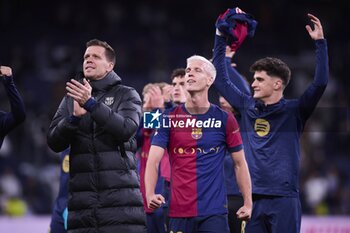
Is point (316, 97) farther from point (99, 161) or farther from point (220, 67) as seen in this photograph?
Result: point (99, 161)

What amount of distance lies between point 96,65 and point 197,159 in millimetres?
1120

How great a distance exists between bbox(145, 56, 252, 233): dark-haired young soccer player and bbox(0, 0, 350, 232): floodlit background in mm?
6616

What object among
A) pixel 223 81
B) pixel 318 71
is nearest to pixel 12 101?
pixel 223 81

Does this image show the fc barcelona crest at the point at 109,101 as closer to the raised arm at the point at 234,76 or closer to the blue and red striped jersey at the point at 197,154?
the blue and red striped jersey at the point at 197,154

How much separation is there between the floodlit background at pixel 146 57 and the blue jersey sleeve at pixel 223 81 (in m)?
5.82

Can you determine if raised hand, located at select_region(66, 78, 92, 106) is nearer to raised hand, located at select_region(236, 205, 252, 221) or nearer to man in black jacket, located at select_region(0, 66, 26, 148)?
man in black jacket, located at select_region(0, 66, 26, 148)

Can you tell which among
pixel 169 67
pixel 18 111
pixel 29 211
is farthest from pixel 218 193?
pixel 169 67

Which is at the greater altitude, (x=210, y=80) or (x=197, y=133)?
(x=210, y=80)

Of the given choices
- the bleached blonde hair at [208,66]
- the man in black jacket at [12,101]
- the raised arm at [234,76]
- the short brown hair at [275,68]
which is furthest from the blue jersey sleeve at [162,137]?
the raised arm at [234,76]

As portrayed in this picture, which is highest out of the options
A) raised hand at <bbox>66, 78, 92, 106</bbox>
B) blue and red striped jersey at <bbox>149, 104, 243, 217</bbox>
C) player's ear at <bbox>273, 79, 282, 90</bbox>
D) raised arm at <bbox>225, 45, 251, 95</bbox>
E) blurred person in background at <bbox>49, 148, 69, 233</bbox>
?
raised arm at <bbox>225, 45, 251, 95</bbox>

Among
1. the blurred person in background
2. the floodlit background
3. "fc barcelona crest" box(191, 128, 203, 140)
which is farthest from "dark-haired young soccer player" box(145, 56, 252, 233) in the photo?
the floodlit background

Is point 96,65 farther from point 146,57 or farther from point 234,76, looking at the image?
point 146,57

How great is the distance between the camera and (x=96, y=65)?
652cm

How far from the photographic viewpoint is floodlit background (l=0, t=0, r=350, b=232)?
1477cm
